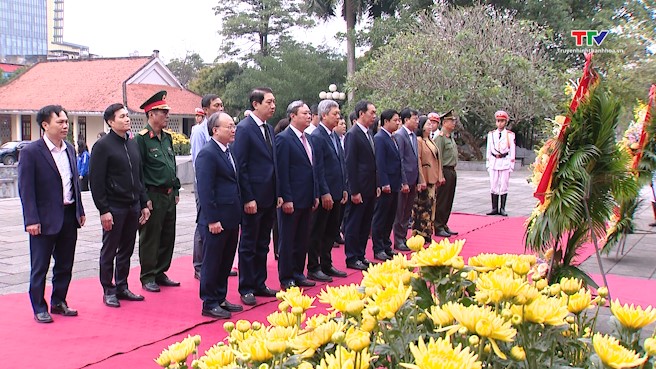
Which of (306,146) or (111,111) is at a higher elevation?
(111,111)

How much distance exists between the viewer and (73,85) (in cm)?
2738

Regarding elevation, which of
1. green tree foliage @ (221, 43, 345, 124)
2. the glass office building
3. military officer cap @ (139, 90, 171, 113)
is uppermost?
the glass office building

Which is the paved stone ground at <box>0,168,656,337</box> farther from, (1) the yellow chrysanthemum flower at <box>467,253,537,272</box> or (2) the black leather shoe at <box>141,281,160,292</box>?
(1) the yellow chrysanthemum flower at <box>467,253,537,272</box>

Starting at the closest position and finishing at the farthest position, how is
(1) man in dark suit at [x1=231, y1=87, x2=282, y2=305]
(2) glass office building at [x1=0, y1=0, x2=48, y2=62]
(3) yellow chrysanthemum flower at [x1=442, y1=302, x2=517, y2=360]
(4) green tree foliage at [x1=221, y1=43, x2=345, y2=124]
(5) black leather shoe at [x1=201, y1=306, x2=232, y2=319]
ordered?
1. (3) yellow chrysanthemum flower at [x1=442, y1=302, x2=517, y2=360]
2. (5) black leather shoe at [x1=201, y1=306, x2=232, y2=319]
3. (1) man in dark suit at [x1=231, y1=87, x2=282, y2=305]
4. (4) green tree foliage at [x1=221, y1=43, x2=345, y2=124]
5. (2) glass office building at [x1=0, y1=0, x2=48, y2=62]

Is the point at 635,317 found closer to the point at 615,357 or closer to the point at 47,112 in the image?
the point at 615,357

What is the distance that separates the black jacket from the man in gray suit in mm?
2917

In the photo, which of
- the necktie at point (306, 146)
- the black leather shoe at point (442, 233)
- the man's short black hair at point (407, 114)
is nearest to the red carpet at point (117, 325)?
the necktie at point (306, 146)

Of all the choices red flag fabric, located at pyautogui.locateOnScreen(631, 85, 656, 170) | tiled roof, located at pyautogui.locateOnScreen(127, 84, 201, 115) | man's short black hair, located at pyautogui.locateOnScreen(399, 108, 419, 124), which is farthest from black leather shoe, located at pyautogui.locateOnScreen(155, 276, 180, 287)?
tiled roof, located at pyautogui.locateOnScreen(127, 84, 201, 115)

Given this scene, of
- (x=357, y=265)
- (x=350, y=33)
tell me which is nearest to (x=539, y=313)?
(x=357, y=265)

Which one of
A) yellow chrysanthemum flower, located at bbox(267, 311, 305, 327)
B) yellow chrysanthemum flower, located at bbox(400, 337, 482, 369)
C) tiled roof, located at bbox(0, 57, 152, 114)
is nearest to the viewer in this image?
yellow chrysanthemum flower, located at bbox(400, 337, 482, 369)

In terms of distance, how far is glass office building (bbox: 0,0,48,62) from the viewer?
7406 centimetres

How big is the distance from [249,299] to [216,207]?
0.78 m

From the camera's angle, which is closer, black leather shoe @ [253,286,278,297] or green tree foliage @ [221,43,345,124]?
black leather shoe @ [253,286,278,297]

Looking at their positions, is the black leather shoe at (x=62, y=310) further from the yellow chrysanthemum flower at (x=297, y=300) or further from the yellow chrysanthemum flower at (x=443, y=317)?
Result: the yellow chrysanthemum flower at (x=443, y=317)
